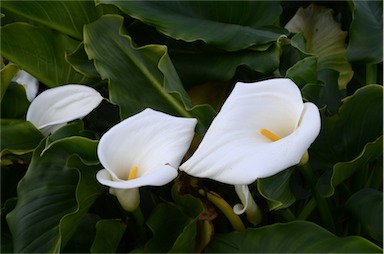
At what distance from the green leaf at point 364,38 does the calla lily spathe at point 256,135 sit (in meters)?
0.28

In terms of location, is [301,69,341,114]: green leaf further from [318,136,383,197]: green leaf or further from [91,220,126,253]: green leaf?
[91,220,126,253]: green leaf

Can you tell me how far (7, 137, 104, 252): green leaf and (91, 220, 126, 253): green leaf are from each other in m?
0.03

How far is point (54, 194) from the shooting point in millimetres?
725

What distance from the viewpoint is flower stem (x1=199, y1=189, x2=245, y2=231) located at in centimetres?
72

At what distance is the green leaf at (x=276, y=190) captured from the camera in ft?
2.11

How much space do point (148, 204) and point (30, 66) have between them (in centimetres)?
27

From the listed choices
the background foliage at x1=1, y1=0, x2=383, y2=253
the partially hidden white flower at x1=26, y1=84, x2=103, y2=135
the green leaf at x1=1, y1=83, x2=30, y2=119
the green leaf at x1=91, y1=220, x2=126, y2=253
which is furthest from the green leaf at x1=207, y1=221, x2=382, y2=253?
the green leaf at x1=1, y1=83, x2=30, y2=119

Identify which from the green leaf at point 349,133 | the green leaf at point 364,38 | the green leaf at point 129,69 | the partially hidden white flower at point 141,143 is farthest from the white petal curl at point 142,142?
the green leaf at point 364,38

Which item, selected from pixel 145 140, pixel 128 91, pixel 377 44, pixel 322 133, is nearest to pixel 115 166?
pixel 145 140

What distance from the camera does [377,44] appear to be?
841 millimetres

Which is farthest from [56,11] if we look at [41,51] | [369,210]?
[369,210]

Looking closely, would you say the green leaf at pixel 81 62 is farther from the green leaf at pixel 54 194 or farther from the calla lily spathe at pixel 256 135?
the calla lily spathe at pixel 256 135

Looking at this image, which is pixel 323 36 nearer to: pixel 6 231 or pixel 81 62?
pixel 81 62

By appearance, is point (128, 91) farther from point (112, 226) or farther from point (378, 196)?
point (378, 196)
